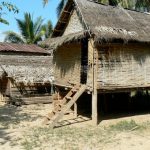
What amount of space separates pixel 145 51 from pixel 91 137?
5.12 metres

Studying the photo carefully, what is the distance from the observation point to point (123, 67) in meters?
13.7

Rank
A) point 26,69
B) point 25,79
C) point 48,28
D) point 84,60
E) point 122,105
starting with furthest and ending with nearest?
point 48,28
point 26,69
point 25,79
point 122,105
point 84,60

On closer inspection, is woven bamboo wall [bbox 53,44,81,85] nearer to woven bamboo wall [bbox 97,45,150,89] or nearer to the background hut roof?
woven bamboo wall [bbox 97,45,150,89]

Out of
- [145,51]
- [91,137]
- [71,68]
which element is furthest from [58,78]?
[91,137]

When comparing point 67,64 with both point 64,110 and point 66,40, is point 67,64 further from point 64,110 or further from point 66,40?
point 64,110

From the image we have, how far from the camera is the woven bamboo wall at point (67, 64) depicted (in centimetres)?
1461

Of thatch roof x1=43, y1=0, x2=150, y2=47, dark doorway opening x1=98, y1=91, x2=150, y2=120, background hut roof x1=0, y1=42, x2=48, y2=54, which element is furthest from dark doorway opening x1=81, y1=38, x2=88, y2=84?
background hut roof x1=0, y1=42, x2=48, y2=54

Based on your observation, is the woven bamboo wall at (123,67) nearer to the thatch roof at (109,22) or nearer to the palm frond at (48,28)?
the thatch roof at (109,22)

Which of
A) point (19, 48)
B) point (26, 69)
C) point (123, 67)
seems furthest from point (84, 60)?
point (19, 48)

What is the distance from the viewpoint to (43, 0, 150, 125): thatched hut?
13.1 meters

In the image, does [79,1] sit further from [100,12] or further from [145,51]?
[145,51]

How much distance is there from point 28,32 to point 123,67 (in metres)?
22.3

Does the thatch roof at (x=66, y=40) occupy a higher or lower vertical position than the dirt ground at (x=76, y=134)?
higher

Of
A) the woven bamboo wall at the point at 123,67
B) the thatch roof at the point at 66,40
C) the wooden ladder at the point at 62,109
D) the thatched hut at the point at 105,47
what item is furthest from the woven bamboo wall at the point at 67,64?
the woven bamboo wall at the point at 123,67
